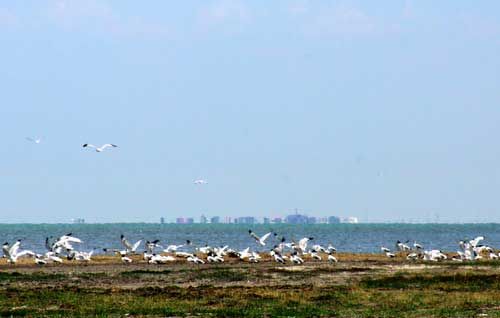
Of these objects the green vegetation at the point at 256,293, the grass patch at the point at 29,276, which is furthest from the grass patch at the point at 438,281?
the grass patch at the point at 29,276

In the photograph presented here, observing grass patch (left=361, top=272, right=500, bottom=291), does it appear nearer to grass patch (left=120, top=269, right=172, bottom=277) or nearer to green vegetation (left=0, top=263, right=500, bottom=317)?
green vegetation (left=0, top=263, right=500, bottom=317)

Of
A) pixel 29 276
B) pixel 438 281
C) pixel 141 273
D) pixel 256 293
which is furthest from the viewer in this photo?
→ pixel 141 273

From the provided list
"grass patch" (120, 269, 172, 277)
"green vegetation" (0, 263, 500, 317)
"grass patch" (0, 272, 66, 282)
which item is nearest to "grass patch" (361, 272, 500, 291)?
"green vegetation" (0, 263, 500, 317)

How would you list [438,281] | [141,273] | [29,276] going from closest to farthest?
[438,281]
[29,276]
[141,273]

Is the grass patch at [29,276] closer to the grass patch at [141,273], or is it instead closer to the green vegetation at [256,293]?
the green vegetation at [256,293]

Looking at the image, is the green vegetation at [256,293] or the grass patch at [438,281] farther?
the grass patch at [438,281]

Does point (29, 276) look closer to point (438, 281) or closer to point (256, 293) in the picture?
point (256, 293)

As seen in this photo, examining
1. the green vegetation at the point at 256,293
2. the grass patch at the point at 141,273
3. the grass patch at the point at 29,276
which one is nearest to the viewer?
the green vegetation at the point at 256,293

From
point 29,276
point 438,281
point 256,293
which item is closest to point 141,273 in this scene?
point 29,276

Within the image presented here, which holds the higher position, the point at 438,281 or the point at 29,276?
the point at 438,281

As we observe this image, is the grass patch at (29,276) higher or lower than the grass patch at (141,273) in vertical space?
lower

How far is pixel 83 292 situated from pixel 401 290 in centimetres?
1120

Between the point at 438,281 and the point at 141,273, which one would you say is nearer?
the point at 438,281

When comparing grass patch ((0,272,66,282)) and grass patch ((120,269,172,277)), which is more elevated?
grass patch ((120,269,172,277))
